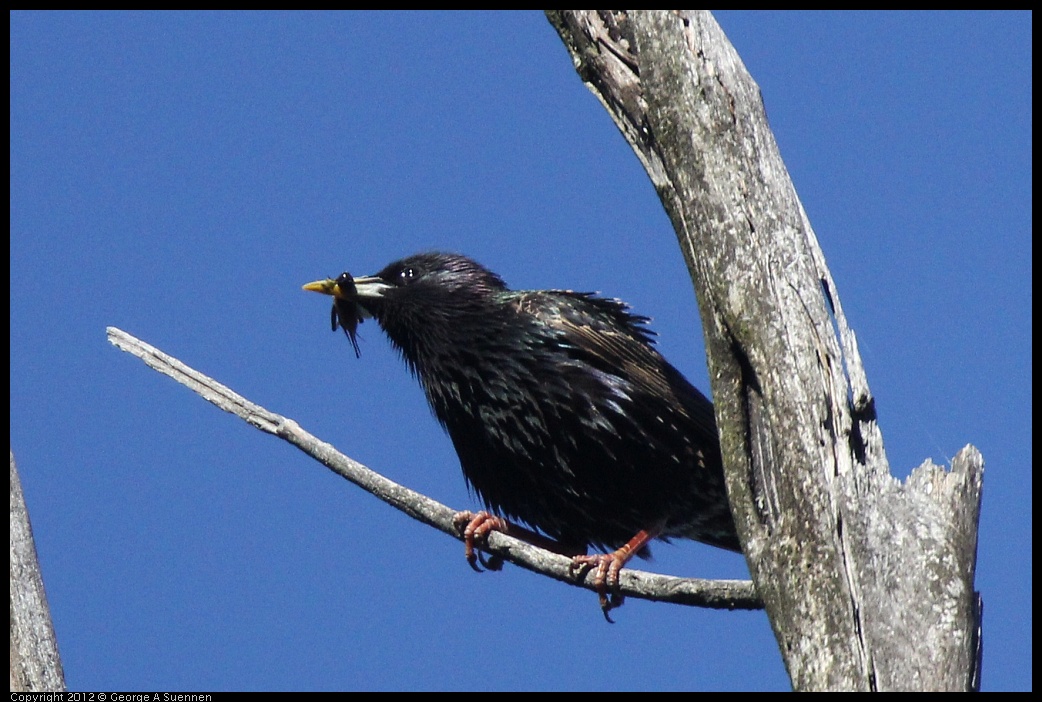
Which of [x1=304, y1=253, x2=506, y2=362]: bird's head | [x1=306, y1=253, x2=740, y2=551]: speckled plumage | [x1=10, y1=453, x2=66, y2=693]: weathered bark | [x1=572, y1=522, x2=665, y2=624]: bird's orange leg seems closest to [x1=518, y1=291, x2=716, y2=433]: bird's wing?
[x1=306, y1=253, x2=740, y2=551]: speckled plumage

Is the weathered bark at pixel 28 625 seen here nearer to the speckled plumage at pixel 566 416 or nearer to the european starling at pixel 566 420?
the european starling at pixel 566 420

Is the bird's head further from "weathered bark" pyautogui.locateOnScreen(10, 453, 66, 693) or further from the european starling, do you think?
"weathered bark" pyautogui.locateOnScreen(10, 453, 66, 693)

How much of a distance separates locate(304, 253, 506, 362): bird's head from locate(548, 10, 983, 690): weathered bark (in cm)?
180

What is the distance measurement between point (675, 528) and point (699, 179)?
2.19 meters

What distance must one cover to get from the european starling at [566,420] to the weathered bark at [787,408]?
5.14 ft

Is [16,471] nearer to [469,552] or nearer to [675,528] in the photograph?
[469,552]

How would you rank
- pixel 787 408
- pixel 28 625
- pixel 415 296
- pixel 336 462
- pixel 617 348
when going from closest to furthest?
pixel 787 408, pixel 28 625, pixel 336 462, pixel 617 348, pixel 415 296

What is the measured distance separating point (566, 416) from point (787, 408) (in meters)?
1.85

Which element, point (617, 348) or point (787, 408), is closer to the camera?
point (787, 408)

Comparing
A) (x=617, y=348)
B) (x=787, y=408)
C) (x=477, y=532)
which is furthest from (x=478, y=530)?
(x=787, y=408)

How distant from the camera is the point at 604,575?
5031mm

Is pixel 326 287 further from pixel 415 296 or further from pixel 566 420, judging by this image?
pixel 566 420

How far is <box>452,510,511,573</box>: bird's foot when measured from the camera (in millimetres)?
5340
